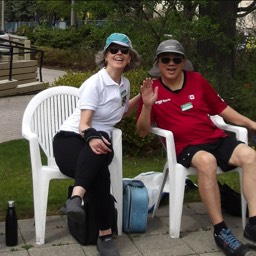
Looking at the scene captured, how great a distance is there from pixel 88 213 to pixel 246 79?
5144 millimetres

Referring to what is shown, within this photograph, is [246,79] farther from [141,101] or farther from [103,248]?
[103,248]

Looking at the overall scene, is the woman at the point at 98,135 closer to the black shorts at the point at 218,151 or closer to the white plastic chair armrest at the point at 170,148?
the white plastic chair armrest at the point at 170,148

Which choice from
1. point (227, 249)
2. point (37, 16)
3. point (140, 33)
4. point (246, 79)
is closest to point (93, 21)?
point (140, 33)

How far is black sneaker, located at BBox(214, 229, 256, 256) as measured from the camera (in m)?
3.58

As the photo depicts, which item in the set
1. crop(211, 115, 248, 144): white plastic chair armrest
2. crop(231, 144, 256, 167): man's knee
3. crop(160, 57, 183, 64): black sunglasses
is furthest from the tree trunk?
crop(231, 144, 256, 167): man's knee

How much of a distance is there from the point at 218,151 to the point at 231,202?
0.58m

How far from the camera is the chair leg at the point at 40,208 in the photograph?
387 centimetres

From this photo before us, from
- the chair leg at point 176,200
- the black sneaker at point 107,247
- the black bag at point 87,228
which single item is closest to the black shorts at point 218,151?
the chair leg at point 176,200

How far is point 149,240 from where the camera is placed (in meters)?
3.99

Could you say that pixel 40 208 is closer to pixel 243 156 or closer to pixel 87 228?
pixel 87 228

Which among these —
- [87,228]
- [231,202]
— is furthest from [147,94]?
[231,202]

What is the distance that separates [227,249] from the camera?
367 centimetres

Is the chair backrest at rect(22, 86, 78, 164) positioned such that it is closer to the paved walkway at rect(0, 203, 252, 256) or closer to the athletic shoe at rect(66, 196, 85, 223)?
the paved walkway at rect(0, 203, 252, 256)

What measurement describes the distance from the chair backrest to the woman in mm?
414
